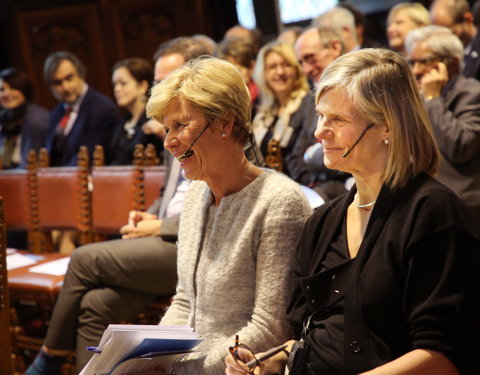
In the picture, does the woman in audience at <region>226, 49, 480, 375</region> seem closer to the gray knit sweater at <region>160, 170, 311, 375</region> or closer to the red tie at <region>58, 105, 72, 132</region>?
the gray knit sweater at <region>160, 170, 311, 375</region>

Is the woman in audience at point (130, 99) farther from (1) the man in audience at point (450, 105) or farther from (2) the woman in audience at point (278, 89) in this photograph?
(1) the man in audience at point (450, 105)

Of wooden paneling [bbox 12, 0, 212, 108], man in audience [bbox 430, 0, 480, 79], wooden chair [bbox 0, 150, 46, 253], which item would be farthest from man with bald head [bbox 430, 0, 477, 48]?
wooden paneling [bbox 12, 0, 212, 108]

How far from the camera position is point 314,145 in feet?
13.2

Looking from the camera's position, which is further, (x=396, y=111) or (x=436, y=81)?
(x=436, y=81)

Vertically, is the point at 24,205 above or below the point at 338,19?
below

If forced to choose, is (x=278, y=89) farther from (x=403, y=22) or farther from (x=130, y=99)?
(x=130, y=99)

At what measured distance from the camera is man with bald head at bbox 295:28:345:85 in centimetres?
433

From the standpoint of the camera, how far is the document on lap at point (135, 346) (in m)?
2.10

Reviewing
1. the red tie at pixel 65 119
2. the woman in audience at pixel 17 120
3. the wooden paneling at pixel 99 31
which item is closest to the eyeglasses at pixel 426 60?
the red tie at pixel 65 119

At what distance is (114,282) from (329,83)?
68.3 inches

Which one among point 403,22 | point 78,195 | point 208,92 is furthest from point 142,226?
point 403,22

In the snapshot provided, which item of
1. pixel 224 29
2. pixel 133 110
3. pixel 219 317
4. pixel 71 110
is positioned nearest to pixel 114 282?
pixel 219 317

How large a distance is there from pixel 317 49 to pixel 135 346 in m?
2.65

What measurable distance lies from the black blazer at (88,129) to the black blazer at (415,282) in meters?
4.13
